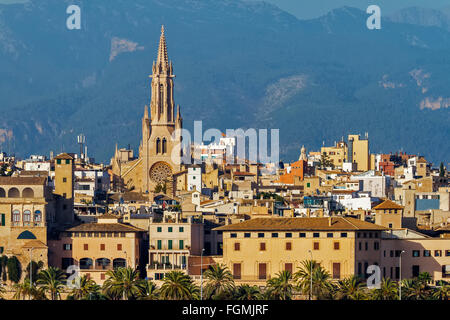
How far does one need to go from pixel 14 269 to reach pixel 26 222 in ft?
21.7

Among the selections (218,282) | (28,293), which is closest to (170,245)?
(218,282)

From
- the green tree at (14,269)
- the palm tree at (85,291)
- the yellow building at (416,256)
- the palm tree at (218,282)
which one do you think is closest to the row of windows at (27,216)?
the green tree at (14,269)

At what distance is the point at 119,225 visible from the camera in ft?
428

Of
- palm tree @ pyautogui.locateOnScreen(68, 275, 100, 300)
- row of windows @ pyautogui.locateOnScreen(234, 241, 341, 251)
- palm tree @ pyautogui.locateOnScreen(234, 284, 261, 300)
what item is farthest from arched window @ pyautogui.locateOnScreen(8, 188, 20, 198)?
palm tree @ pyautogui.locateOnScreen(234, 284, 261, 300)

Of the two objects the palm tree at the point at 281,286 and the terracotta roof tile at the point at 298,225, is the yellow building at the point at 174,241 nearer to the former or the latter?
the terracotta roof tile at the point at 298,225

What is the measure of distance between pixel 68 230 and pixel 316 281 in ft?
82.2

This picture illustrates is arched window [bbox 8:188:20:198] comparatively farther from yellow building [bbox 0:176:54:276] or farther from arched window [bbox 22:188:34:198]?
arched window [bbox 22:188:34:198]

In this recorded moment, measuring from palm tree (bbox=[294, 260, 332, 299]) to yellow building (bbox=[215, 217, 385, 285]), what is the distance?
6.55 feet

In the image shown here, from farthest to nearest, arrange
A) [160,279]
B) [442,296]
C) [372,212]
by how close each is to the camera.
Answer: [372,212] → [160,279] → [442,296]

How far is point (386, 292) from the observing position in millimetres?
110312

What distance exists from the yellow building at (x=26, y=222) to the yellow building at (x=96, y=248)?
161 centimetres

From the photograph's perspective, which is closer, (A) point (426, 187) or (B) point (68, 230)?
(B) point (68, 230)
